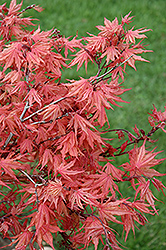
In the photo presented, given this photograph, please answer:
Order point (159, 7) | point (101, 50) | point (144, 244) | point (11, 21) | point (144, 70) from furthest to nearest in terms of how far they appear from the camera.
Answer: point (159, 7) < point (144, 70) < point (144, 244) < point (11, 21) < point (101, 50)

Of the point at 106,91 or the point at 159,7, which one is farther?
the point at 159,7

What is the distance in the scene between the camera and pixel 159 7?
5.07 metres

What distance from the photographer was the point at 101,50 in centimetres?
141

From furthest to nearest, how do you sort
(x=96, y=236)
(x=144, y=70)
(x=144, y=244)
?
(x=144, y=70)
(x=144, y=244)
(x=96, y=236)

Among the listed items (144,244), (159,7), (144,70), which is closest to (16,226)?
(144,244)

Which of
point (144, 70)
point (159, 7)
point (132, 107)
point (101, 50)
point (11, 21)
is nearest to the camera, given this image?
point (101, 50)

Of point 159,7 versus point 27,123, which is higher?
point 159,7

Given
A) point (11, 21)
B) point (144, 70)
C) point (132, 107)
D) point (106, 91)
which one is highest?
point (144, 70)

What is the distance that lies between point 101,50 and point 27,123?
0.49m

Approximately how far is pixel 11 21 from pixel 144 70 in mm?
2729

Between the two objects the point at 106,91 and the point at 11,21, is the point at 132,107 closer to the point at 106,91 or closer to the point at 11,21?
the point at 11,21

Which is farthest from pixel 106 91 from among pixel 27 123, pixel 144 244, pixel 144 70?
pixel 144 70

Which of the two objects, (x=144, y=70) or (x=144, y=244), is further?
(x=144, y=70)

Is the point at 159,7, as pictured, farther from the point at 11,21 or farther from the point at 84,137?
the point at 84,137
